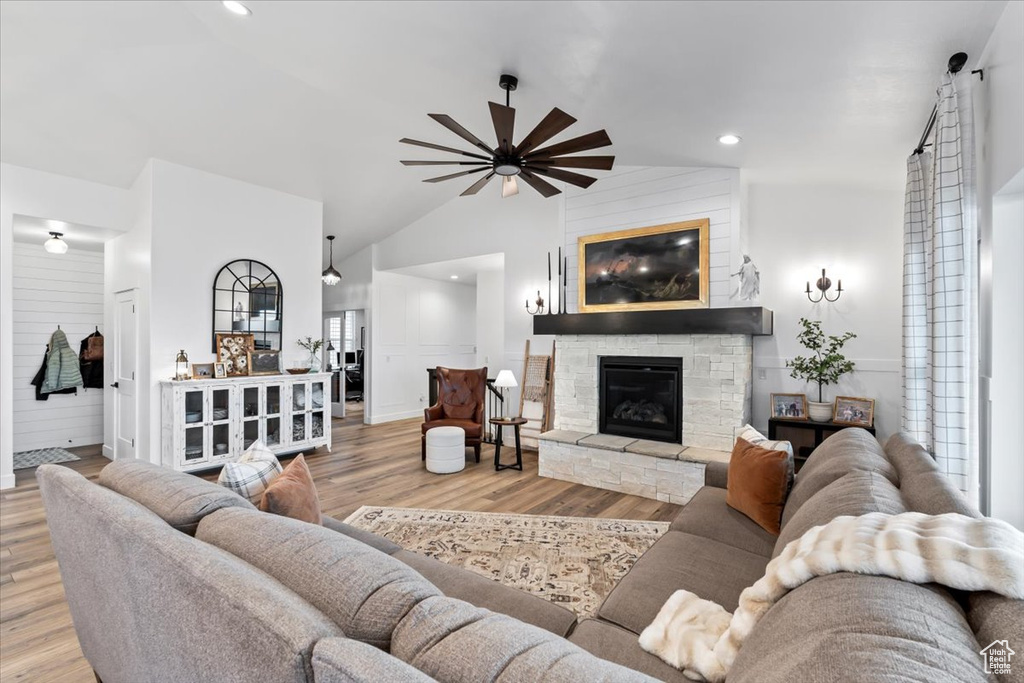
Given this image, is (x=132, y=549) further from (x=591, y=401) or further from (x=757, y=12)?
(x=591, y=401)

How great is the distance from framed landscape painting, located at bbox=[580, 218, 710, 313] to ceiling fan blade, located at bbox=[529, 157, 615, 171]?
176cm

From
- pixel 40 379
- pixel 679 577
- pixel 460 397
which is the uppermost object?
pixel 40 379

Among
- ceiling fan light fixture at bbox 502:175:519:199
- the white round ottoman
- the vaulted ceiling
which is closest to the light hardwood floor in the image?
the white round ottoman

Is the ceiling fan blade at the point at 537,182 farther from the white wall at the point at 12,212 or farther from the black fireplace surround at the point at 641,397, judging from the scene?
the white wall at the point at 12,212

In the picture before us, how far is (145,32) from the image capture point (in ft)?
10.8

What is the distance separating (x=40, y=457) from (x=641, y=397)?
20.8ft

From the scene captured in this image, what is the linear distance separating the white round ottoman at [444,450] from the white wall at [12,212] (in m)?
3.60

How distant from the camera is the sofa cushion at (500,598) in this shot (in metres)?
1.47

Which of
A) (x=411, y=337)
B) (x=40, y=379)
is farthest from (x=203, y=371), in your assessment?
(x=411, y=337)

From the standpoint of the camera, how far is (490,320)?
728 centimetres

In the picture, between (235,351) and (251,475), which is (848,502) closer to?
(251,475)

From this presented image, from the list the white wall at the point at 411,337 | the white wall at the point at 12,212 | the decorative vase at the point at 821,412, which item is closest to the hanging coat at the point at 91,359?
the white wall at the point at 12,212

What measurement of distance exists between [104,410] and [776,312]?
24.3 feet

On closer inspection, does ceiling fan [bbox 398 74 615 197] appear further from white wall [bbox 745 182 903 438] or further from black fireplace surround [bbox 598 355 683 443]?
white wall [bbox 745 182 903 438]
